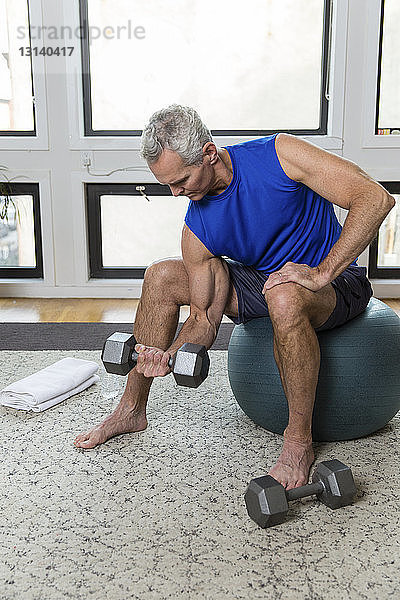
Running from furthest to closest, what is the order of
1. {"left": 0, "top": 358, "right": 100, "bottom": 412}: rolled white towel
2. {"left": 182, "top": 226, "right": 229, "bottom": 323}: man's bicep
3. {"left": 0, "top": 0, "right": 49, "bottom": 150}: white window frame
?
{"left": 0, "top": 0, "right": 49, "bottom": 150}: white window frame → {"left": 0, "top": 358, "right": 100, "bottom": 412}: rolled white towel → {"left": 182, "top": 226, "right": 229, "bottom": 323}: man's bicep

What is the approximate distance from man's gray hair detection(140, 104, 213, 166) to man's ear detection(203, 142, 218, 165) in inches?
0.4

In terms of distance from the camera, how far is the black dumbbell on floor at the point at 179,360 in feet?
4.90

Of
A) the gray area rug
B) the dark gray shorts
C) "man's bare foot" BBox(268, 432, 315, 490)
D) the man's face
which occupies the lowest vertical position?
the gray area rug

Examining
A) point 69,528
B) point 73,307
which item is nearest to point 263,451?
point 69,528

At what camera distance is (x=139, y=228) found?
3.58m

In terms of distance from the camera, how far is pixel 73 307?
3.33m

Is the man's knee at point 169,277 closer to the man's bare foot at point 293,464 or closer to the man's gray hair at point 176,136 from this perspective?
the man's gray hair at point 176,136

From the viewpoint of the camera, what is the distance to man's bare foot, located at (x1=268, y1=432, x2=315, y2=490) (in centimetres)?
155

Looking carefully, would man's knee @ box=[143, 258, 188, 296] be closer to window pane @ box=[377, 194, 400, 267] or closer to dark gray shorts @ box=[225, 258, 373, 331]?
dark gray shorts @ box=[225, 258, 373, 331]

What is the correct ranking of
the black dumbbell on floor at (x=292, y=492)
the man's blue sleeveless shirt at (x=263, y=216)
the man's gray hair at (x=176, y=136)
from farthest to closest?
→ the man's blue sleeveless shirt at (x=263, y=216)
the man's gray hair at (x=176, y=136)
the black dumbbell on floor at (x=292, y=492)

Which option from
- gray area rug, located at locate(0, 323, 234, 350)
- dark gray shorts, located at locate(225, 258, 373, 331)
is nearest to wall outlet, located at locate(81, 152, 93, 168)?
gray area rug, located at locate(0, 323, 234, 350)

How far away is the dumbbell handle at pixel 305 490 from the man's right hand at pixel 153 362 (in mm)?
385

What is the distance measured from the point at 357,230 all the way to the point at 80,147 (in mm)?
2151

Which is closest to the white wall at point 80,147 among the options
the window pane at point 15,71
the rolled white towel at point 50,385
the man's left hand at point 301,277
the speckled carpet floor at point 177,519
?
the window pane at point 15,71
